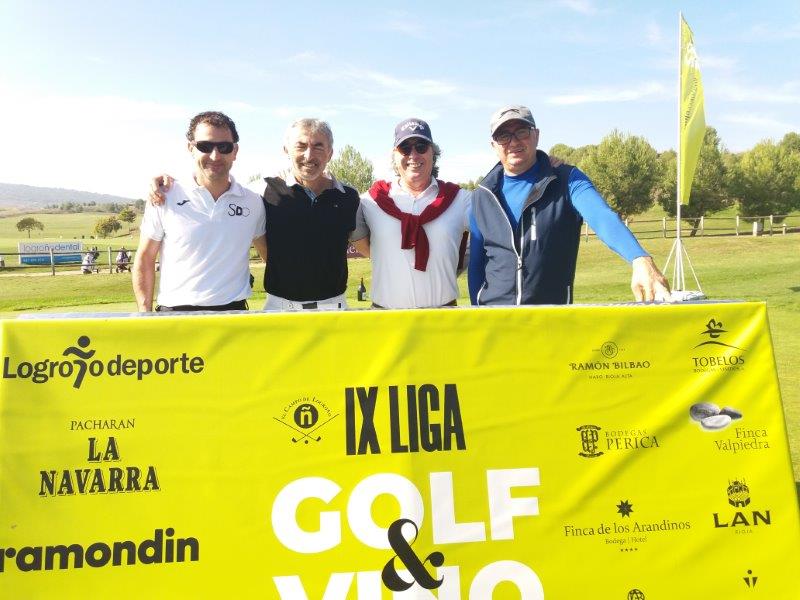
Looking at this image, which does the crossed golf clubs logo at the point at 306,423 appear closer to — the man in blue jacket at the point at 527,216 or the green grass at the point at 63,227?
the man in blue jacket at the point at 527,216

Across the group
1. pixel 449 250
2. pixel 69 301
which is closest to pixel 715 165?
pixel 69 301

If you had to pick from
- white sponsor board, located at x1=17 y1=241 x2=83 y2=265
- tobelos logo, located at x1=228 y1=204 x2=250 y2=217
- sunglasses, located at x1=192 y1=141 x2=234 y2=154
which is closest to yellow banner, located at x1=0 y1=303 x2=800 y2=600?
Answer: tobelos logo, located at x1=228 y1=204 x2=250 y2=217

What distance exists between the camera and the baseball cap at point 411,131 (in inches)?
161

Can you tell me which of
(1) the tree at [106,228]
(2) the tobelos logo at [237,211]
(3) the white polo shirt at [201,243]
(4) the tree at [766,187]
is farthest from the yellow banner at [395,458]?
(1) the tree at [106,228]

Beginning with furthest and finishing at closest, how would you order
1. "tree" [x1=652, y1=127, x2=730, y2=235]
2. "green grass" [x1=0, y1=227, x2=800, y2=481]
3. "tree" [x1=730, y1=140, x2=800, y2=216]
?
"tree" [x1=730, y1=140, x2=800, y2=216] → "tree" [x1=652, y1=127, x2=730, y2=235] → "green grass" [x1=0, y1=227, x2=800, y2=481]

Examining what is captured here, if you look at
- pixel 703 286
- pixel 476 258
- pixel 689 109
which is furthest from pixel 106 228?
pixel 476 258

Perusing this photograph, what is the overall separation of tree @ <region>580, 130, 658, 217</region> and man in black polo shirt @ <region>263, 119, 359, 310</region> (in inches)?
2356

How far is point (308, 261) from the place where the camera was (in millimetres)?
4074

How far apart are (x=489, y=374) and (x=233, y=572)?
1.30 metres

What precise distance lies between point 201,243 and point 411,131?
1.48m

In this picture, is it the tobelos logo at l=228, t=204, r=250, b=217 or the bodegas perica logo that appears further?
the tobelos logo at l=228, t=204, r=250, b=217

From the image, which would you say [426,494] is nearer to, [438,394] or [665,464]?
[438,394]

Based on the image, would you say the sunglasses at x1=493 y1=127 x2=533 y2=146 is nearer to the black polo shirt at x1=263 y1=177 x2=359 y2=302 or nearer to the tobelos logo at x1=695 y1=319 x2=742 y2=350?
the black polo shirt at x1=263 y1=177 x2=359 y2=302

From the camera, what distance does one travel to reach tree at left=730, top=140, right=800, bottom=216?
210 feet
